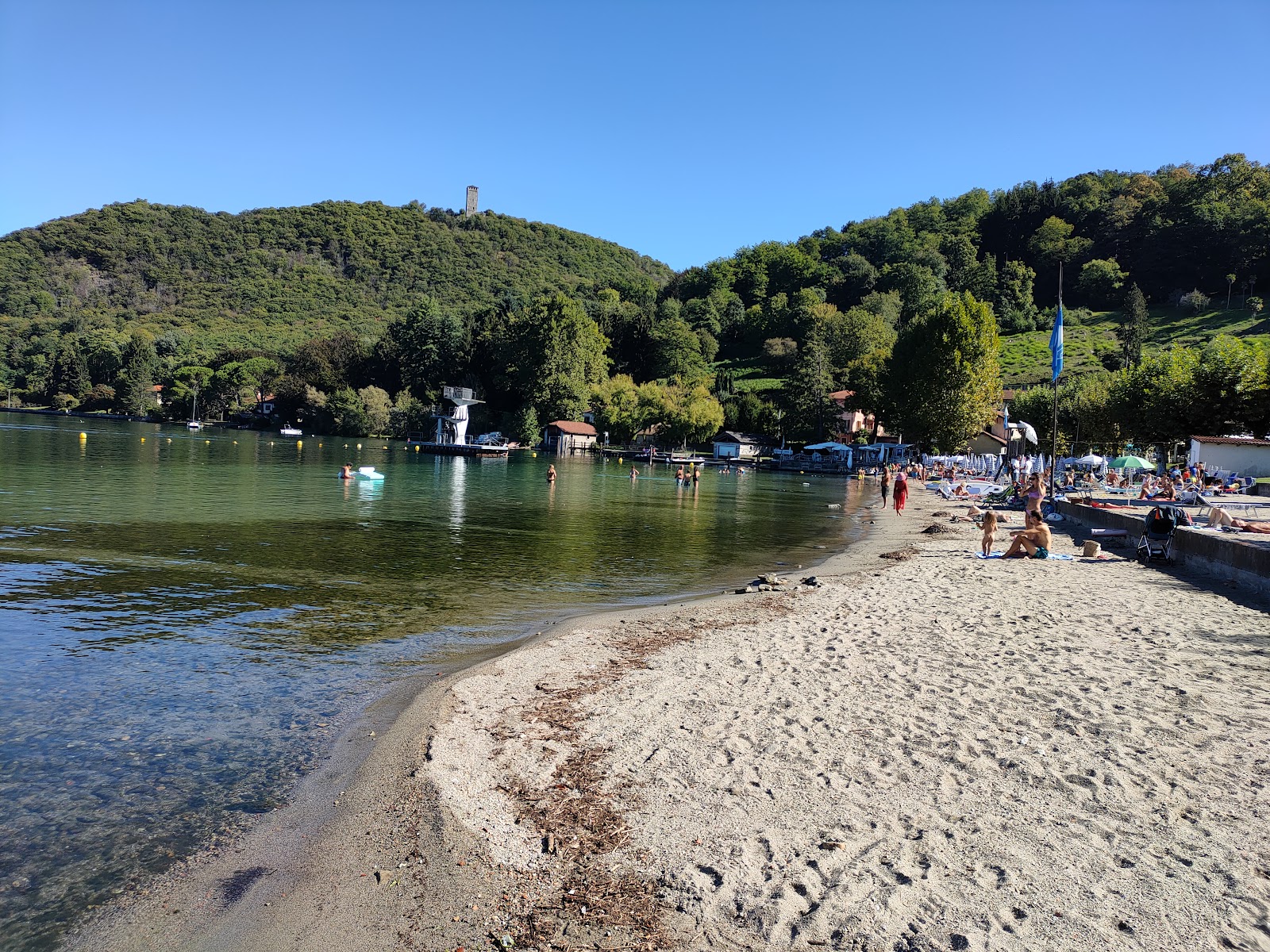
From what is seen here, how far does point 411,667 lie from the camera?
11.2 m

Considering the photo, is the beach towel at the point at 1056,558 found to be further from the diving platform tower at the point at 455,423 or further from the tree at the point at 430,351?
the tree at the point at 430,351

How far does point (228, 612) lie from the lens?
14.5 m

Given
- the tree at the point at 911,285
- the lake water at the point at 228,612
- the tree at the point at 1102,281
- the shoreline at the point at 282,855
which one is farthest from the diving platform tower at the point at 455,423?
the tree at the point at 1102,281

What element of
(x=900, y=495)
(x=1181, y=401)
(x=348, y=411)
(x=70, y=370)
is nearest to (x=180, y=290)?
(x=70, y=370)

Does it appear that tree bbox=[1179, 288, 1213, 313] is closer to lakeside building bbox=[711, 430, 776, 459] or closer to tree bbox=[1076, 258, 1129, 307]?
tree bbox=[1076, 258, 1129, 307]

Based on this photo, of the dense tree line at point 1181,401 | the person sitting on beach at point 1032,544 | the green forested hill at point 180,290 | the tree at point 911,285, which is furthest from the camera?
the green forested hill at point 180,290

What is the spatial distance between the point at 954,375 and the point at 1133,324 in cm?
6630

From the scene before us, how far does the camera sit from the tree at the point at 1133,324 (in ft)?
350

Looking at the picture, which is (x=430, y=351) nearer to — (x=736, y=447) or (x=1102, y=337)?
(x=736, y=447)

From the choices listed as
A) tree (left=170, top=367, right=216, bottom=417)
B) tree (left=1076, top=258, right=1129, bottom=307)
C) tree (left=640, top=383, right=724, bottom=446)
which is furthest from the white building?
tree (left=170, top=367, right=216, bottom=417)

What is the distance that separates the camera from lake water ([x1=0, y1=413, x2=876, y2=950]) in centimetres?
674

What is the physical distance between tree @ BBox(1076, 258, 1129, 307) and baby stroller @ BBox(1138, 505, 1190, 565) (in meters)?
145

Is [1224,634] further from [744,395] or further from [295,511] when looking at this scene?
[744,395]

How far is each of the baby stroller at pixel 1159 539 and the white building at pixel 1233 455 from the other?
29172 millimetres
